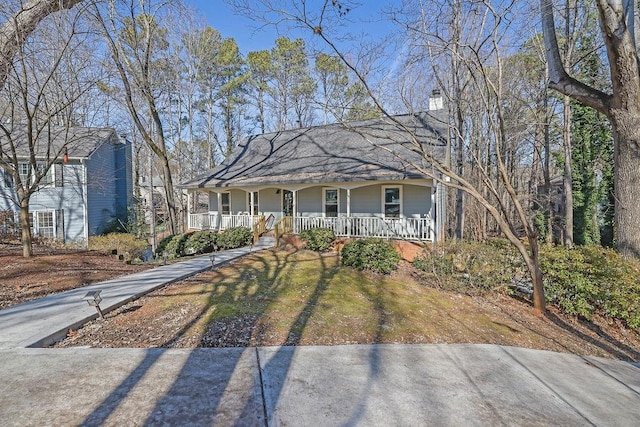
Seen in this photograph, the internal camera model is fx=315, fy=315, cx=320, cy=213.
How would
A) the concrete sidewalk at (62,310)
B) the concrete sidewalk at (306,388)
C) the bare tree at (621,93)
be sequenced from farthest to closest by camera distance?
the bare tree at (621,93) → the concrete sidewalk at (62,310) → the concrete sidewalk at (306,388)

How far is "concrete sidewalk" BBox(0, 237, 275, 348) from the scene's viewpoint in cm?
409

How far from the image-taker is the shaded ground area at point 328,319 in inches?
173

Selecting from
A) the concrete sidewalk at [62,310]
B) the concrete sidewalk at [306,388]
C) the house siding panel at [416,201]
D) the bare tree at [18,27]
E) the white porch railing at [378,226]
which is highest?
the bare tree at [18,27]

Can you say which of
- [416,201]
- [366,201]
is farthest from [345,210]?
[416,201]

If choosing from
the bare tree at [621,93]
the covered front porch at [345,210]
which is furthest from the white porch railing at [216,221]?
the bare tree at [621,93]

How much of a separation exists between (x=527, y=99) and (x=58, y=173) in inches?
1057

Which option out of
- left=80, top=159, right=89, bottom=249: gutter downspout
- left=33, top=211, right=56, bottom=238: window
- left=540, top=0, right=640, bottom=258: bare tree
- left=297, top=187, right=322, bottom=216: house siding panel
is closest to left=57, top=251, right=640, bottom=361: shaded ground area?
left=540, top=0, right=640, bottom=258: bare tree

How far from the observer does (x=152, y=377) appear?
322 centimetres

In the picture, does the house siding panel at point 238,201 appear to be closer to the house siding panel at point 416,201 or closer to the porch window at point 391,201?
the porch window at point 391,201

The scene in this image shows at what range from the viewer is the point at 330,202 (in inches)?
541

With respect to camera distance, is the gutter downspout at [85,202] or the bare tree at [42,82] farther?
the gutter downspout at [85,202]

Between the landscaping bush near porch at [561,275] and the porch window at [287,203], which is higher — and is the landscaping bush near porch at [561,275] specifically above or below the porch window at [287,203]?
below

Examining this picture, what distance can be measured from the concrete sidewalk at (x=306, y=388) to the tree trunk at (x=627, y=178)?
447 centimetres

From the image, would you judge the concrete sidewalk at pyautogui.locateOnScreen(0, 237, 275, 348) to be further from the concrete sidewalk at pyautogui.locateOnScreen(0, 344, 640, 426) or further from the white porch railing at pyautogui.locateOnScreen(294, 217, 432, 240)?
the white porch railing at pyautogui.locateOnScreen(294, 217, 432, 240)
